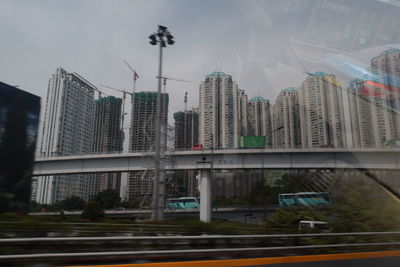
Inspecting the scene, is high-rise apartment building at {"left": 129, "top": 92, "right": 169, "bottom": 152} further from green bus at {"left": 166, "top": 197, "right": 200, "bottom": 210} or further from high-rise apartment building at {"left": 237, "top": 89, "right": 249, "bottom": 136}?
high-rise apartment building at {"left": 237, "top": 89, "right": 249, "bottom": 136}

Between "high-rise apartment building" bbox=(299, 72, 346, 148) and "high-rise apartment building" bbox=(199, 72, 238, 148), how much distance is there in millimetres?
4491

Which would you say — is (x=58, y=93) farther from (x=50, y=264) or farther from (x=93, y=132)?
(x=50, y=264)

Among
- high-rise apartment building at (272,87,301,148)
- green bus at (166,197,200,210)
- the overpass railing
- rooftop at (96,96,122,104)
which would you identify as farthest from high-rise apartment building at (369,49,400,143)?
rooftop at (96,96,122,104)

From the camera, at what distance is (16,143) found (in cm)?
1808

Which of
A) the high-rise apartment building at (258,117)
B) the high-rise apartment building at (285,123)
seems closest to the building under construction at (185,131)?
the high-rise apartment building at (258,117)

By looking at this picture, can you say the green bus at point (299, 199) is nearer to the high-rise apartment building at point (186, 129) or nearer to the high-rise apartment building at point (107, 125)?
the high-rise apartment building at point (186, 129)

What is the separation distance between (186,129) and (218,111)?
235 inches

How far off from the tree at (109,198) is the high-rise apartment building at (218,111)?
13.8 metres

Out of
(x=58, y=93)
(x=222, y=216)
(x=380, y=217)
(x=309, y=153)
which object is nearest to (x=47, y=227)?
(x=380, y=217)

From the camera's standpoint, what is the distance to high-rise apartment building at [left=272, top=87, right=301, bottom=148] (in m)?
17.6

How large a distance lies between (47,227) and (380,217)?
245 inches

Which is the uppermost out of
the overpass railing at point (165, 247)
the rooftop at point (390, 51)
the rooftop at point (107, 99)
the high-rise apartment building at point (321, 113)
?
the rooftop at point (107, 99)

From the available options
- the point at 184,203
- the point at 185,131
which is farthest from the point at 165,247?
the point at 184,203

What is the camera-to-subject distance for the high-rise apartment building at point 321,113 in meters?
11.3
